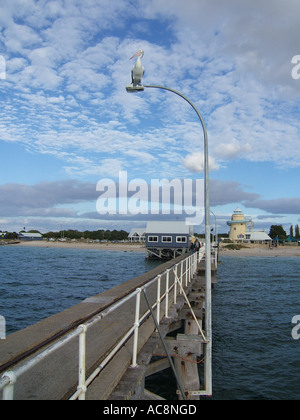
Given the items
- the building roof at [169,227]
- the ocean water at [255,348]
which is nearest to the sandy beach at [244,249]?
the building roof at [169,227]

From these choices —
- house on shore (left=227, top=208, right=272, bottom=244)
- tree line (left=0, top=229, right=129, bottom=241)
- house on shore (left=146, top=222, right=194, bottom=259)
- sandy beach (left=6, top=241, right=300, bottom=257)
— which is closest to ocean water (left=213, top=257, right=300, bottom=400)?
house on shore (left=146, top=222, right=194, bottom=259)

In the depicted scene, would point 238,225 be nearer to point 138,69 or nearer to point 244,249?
point 244,249

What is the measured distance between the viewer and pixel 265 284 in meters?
34.2

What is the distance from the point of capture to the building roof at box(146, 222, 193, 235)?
6562 cm

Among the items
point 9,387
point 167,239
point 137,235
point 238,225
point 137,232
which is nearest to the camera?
point 9,387

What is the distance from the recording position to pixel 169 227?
2655 inches

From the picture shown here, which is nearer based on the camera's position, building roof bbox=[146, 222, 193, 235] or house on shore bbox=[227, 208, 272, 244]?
building roof bbox=[146, 222, 193, 235]

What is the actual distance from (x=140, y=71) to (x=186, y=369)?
8.09 metres

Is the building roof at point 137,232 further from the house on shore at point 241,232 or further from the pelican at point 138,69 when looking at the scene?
the pelican at point 138,69

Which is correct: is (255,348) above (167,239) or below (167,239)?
below

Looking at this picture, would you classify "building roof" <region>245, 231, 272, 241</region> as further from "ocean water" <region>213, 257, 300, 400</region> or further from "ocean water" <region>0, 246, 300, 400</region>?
"ocean water" <region>213, 257, 300, 400</region>

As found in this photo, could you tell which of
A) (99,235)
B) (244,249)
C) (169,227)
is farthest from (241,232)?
(99,235)
